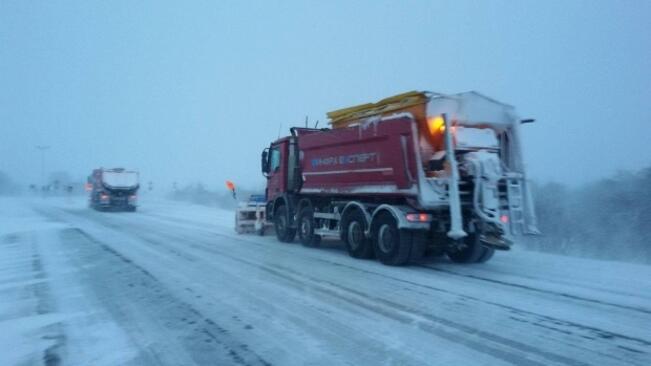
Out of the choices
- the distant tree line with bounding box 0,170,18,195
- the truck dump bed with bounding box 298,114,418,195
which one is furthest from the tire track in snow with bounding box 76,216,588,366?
the distant tree line with bounding box 0,170,18,195

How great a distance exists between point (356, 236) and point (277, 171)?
4.26m

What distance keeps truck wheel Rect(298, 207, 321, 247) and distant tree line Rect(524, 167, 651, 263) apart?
5941 millimetres

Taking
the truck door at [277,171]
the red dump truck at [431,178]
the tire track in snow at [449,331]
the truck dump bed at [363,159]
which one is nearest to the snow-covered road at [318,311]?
the tire track in snow at [449,331]

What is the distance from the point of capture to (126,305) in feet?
21.3

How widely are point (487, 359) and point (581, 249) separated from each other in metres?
10.2

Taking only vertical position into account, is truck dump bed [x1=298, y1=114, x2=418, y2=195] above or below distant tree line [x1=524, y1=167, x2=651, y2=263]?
above

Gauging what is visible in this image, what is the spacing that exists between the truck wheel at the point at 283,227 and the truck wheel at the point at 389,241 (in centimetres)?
415

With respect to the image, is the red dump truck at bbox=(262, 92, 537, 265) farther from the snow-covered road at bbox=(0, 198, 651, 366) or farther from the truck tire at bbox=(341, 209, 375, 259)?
the snow-covered road at bbox=(0, 198, 651, 366)

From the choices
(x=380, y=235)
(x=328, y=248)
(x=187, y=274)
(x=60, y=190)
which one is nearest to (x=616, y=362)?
(x=380, y=235)

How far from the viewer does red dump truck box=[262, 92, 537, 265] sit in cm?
866

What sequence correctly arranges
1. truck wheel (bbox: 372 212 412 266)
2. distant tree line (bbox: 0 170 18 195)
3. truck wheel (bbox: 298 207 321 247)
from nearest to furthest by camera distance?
truck wheel (bbox: 372 212 412 266)
truck wheel (bbox: 298 207 321 247)
distant tree line (bbox: 0 170 18 195)

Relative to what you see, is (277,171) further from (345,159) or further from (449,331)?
(449,331)

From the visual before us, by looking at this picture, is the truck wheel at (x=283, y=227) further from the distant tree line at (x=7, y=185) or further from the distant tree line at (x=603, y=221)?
the distant tree line at (x=7, y=185)

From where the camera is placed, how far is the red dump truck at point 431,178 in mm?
8664
